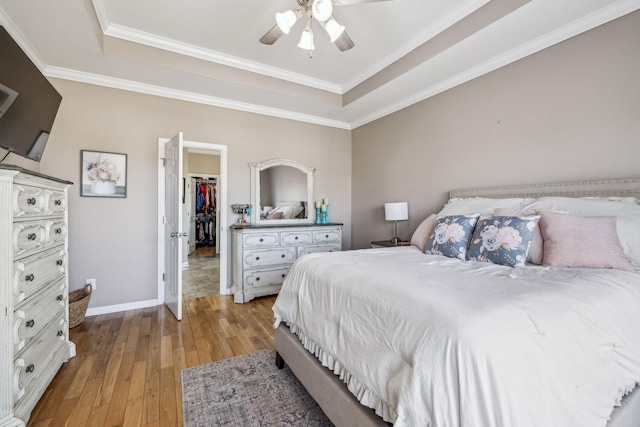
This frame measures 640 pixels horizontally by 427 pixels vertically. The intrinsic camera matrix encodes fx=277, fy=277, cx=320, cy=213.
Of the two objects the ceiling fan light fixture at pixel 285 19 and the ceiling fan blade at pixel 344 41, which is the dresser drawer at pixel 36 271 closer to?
the ceiling fan light fixture at pixel 285 19

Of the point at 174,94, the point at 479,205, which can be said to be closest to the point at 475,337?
the point at 479,205

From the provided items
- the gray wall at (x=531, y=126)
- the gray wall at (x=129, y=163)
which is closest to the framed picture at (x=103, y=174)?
the gray wall at (x=129, y=163)

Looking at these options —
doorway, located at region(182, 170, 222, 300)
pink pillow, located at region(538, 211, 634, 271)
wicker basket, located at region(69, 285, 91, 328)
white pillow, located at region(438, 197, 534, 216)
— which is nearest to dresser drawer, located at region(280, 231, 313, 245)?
doorway, located at region(182, 170, 222, 300)

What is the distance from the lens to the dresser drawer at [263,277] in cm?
354

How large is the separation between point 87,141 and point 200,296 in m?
2.25

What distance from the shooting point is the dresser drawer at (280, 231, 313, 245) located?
3.76 metres

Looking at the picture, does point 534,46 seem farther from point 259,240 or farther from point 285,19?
point 259,240

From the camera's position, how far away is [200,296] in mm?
3760

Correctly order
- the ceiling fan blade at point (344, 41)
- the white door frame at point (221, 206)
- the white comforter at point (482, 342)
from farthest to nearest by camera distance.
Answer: the white door frame at point (221, 206) < the ceiling fan blade at point (344, 41) < the white comforter at point (482, 342)

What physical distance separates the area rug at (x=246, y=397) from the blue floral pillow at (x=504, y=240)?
57.1 inches

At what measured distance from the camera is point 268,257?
3.65 metres

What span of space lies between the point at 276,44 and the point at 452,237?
2.56m

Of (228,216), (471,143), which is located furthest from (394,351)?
(228,216)

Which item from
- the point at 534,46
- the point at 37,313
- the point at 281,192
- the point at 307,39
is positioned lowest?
the point at 37,313
